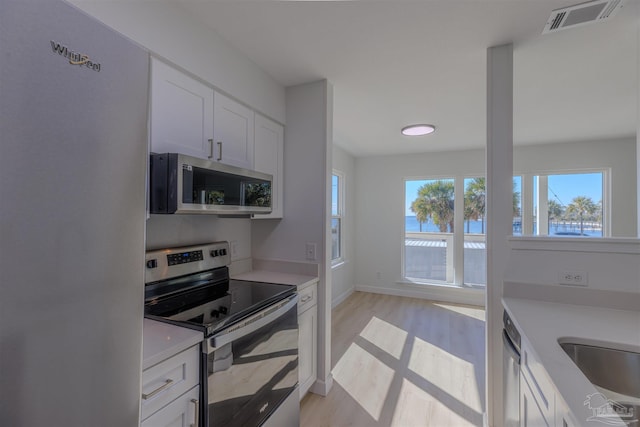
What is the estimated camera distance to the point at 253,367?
140cm

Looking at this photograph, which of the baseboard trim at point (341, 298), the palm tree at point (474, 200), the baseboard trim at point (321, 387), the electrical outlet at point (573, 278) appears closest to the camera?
the electrical outlet at point (573, 278)

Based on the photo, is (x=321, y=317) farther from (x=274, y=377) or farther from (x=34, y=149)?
(x=34, y=149)

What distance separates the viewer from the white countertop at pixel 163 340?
0.97m

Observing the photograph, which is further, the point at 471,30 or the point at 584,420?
the point at 471,30

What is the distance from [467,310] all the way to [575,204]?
2.19 metres

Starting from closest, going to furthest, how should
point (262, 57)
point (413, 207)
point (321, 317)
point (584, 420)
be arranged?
point (584, 420)
point (262, 57)
point (321, 317)
point (413, 207)

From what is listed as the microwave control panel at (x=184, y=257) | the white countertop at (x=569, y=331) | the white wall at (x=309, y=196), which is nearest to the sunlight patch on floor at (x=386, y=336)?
the white wall at (x=309, y=196)

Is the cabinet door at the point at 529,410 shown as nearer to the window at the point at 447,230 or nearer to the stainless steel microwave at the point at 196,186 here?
the stainless steel microwave at the point at 196,186

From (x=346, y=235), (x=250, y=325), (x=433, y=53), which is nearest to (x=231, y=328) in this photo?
(x=250, y=325)

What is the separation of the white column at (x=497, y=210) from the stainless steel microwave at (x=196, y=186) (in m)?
1.48

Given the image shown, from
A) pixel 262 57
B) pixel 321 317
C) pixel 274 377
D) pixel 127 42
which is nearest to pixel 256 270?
pixel 321 317

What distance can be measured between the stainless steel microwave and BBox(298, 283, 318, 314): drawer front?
27.3 inches

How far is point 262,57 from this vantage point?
1898 millimetres

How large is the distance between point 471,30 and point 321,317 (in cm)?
213
